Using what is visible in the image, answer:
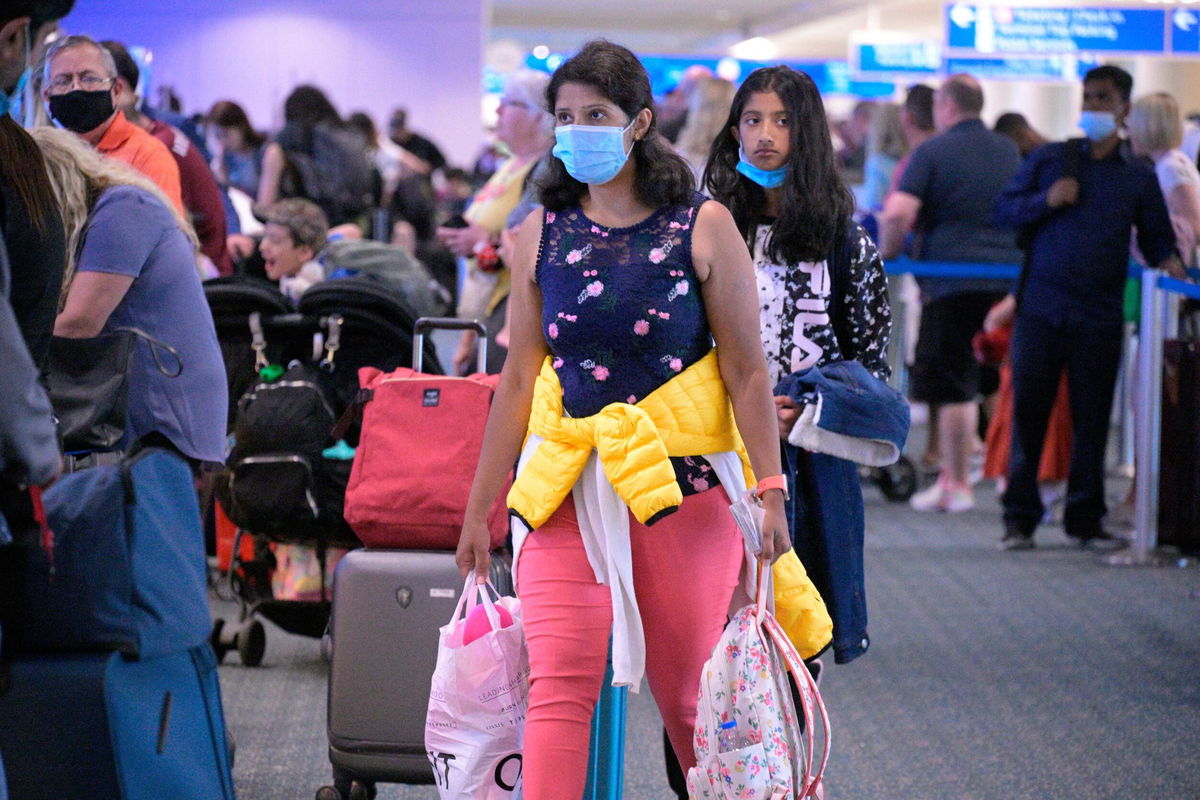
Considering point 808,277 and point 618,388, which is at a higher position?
point 808,277

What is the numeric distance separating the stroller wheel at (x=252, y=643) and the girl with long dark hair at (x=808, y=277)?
2105 mm

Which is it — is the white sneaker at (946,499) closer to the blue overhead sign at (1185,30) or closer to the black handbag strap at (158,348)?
the black handbag strap at (158,348)

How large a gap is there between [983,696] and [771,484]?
7.03 feet

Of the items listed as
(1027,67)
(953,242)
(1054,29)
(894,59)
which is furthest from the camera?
(894,59)

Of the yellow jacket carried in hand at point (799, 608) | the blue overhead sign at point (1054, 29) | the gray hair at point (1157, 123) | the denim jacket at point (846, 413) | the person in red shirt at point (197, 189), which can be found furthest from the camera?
the blue overhead sign at point (1054, 29)

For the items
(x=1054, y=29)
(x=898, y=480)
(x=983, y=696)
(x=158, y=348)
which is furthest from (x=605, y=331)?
(x=1054, y=29)

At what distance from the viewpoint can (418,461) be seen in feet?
11.1

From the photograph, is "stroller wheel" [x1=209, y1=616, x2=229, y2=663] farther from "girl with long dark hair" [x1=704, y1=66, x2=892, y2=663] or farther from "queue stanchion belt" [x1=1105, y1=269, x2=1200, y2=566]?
"queue stanchion belt" [x1=1105, y1=269, x2=1200, y2=566]

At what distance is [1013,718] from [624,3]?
17191 millimetres

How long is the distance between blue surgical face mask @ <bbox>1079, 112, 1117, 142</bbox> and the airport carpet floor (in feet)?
5.78

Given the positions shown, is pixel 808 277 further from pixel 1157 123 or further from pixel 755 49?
pixel 755 49

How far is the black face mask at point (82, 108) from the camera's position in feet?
A: 12.6

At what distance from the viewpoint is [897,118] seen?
930 centimetres

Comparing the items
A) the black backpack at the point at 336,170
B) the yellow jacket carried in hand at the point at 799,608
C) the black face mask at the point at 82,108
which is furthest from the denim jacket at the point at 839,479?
the black backpack at the point at 336,170
